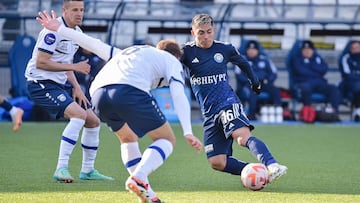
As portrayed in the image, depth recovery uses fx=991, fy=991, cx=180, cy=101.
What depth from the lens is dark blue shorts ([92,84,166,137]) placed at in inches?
333

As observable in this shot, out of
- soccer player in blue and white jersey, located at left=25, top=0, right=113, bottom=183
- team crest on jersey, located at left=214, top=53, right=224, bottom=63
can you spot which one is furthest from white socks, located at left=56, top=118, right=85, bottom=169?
team crest on jersey, located at left=214, top=53, right=224, bottom=63

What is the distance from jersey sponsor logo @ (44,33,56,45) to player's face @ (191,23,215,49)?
1.51m

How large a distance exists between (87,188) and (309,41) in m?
13.0

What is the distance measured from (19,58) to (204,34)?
12.1 m

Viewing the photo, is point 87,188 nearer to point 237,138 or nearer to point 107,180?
point 107,180

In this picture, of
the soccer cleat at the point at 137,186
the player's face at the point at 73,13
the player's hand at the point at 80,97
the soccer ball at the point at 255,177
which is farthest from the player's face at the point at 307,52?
the soccer cleat at the point at 137,186

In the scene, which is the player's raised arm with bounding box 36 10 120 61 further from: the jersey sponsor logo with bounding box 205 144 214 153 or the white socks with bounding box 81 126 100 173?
the jersey sponsor logo with bounding box 205 144 214 153

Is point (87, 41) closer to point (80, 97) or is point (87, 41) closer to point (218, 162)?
point (80, 97)

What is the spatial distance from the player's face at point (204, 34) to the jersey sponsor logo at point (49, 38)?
1507 millimetres

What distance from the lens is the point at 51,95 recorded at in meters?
10.9

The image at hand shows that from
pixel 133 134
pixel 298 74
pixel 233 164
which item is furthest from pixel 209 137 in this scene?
pixel 298 74

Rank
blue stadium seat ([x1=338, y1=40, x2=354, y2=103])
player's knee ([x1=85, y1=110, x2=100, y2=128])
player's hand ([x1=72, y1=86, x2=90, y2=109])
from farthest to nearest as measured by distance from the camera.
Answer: blue stadium seat ([x1=338, y1=40, x2=354, y2=103])
player's hand ([x1=72, y1=86, x2=90, y2=109])
player's knee ([x1=85, y1=110, x2=100, y2=128])

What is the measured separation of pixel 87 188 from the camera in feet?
32.6

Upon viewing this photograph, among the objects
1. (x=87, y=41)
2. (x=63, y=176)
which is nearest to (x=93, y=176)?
(x=63, y=176)
